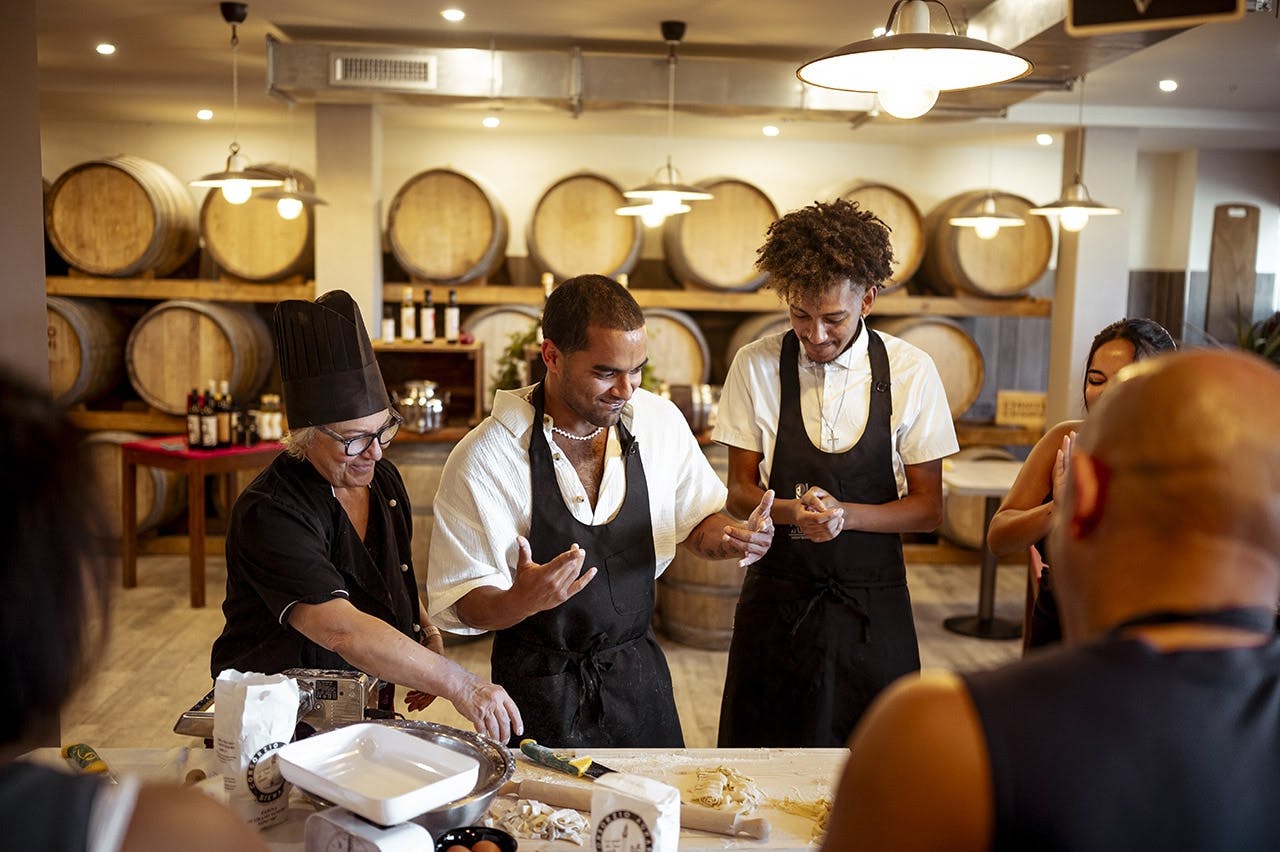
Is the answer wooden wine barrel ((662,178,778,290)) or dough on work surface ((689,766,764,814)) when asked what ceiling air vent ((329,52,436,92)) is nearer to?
wooden wine barrel ((662,178,778,290))

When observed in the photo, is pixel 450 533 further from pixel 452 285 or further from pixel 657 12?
pixel 452 285

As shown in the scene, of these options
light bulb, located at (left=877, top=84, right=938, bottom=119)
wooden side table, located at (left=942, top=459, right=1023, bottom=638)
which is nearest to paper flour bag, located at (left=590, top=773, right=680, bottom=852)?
light bulb, located at (left=877, top=84, right=938, bottom=119)

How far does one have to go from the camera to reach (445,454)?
5.59 metres

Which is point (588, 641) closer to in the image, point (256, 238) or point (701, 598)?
point (701, 598)

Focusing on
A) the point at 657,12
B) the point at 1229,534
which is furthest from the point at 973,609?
the point at 1229,534

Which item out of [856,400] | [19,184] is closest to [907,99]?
[856,400]

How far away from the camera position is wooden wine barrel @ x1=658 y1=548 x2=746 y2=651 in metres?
5.40

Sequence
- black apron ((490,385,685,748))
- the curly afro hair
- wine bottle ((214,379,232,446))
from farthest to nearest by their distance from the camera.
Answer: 1. wine bottle ((214,379,232,446))
2. the curly afro hair
3. black apron ((490,385,685,748))

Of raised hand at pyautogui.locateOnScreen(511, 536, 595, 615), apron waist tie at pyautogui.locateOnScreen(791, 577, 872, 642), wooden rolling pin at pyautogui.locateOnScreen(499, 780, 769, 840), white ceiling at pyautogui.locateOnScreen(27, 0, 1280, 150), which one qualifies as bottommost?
wooden rolling pin at pyautogui.locateOnScreen(499, 780, 769, 840)

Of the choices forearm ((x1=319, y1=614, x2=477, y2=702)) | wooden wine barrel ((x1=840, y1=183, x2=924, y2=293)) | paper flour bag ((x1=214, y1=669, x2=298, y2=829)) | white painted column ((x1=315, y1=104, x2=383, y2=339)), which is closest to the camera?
paper flour bag ((x1=214, y1=669, x2=298, y2=829))

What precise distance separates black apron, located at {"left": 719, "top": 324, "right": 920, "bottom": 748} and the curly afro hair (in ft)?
0.69

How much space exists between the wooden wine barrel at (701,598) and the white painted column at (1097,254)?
322 centimetres

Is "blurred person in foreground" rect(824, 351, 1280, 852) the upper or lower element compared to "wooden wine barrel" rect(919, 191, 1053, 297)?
lower

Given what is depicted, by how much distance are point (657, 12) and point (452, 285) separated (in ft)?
7.97
